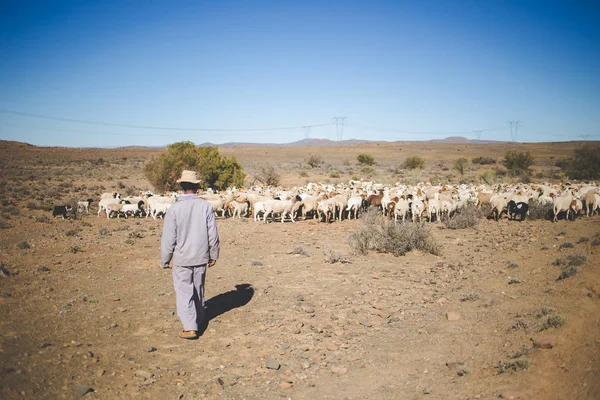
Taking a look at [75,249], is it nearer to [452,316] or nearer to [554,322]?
[452,316]

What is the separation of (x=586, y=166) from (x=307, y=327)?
137 feet

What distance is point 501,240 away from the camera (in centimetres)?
1190

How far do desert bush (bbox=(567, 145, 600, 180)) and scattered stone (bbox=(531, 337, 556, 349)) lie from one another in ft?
128

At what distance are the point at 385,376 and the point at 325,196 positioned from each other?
12787 millimetres

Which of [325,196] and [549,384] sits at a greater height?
[325,196]

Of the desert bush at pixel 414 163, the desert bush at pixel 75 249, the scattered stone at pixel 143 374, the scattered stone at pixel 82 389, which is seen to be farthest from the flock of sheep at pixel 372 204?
the desert bush at pixel 414 163

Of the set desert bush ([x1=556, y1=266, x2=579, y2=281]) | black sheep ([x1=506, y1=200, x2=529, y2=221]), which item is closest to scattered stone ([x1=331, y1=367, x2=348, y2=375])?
desert bush ([x1=556, y1=266, x2=579, y2=281])

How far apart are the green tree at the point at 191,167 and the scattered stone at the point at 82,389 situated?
2200 centimetres

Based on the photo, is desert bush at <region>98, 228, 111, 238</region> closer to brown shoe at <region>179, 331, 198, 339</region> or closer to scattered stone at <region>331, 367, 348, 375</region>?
brown shoe at <region>179, 331, 198, 339</region>

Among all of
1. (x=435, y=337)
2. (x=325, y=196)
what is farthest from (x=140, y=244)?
(x=435, y=337)

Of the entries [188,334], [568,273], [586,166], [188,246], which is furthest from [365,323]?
[586,166]

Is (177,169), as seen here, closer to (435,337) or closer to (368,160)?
(435,337)

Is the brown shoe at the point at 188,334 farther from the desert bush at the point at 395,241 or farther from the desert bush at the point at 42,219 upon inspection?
the desert bush at the point at 42,219

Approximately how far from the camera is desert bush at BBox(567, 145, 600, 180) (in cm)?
3600
